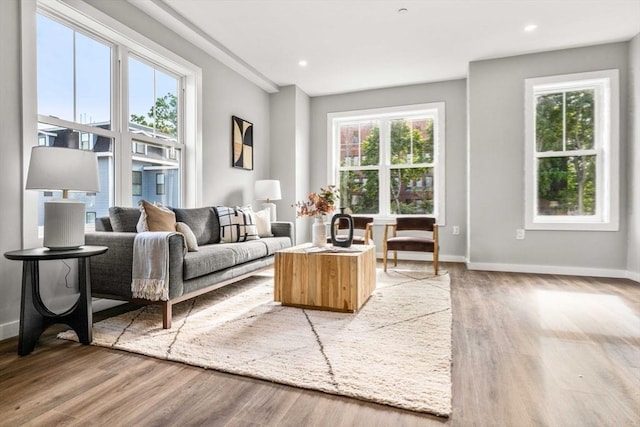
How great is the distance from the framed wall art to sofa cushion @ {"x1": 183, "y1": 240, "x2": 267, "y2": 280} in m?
1.66

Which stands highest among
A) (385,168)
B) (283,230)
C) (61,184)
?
(385,168)

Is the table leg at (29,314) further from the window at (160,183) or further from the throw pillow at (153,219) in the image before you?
the window at (160,183)

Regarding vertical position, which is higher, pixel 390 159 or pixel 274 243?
pixel 390 159

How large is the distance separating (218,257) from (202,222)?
82 cm

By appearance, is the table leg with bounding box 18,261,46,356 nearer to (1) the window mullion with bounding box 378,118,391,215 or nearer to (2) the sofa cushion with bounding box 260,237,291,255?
(2) the sofa cushion with bounding box 260,237,291,255

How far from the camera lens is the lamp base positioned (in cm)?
205

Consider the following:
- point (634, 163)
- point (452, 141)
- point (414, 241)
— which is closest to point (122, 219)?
point (414, 241)

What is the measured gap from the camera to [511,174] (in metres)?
4.50

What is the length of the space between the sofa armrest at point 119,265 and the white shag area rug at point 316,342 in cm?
25

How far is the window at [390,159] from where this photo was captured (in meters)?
5.46

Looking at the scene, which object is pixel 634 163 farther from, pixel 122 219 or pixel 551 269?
pixel 122 219

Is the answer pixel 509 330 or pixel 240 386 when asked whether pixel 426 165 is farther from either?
pixel 240 386

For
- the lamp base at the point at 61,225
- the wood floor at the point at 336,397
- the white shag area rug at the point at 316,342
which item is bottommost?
the wood floor at the point at 336,397

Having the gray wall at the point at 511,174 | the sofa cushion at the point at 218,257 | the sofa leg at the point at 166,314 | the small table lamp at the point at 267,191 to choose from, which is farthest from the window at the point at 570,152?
the sofa leg at the point at 166,314
